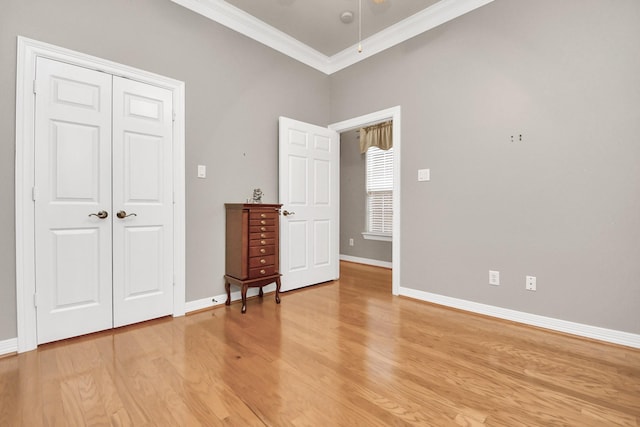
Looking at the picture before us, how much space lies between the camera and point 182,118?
9.18 feet

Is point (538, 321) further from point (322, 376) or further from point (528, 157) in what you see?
point (322, 376)

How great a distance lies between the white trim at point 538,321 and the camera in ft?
7.14

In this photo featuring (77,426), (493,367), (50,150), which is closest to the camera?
(77,426)

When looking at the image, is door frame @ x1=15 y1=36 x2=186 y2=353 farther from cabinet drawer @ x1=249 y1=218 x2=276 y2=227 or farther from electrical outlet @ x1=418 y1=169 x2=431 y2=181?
electrical outlet @ x1=418 y1=169 x2=431 y2=181

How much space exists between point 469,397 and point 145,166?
2.87 m

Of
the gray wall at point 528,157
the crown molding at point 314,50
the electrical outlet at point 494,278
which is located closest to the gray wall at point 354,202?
the crown molding at point 314,50

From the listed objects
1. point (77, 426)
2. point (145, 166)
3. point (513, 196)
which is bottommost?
point (77, 426)

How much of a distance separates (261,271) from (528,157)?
2655 millimetres

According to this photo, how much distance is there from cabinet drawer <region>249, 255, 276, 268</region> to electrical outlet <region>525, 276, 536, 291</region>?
235 cm

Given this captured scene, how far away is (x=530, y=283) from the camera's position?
8.41ft

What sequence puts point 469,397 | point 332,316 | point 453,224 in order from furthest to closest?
point 453,224
point 332,316
point 469,397

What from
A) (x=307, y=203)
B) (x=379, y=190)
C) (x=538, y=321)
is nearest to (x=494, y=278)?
(x=538, y=321)

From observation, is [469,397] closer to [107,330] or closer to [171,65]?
[107,330]

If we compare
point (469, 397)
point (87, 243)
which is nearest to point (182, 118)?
point (87, 243)
